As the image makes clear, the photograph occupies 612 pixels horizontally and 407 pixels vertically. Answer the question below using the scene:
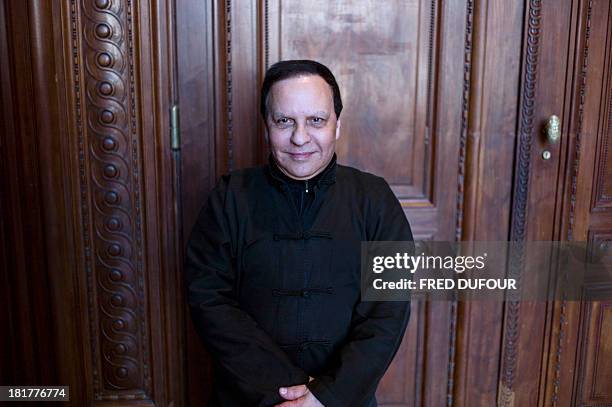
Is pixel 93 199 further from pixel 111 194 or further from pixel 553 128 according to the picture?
pixel 553 128

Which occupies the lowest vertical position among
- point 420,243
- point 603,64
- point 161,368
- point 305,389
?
point 161,368

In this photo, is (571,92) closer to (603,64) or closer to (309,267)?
(603,64)

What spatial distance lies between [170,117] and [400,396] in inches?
44.7

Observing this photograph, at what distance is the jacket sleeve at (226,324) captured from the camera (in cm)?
118

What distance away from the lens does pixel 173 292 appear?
5.40 ft

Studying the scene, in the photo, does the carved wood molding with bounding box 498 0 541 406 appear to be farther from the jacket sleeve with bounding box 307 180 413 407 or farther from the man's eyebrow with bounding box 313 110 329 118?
the man's eyebrow with bounding box 313 110 329 118

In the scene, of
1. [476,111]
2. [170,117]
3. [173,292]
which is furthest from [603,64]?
[173,292]

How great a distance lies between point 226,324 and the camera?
1.20m

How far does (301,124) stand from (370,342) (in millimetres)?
489

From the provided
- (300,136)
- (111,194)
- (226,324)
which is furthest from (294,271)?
(111,194)

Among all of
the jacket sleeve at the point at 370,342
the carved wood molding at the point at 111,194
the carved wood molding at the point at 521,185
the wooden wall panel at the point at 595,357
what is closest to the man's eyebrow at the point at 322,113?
the jacket sleeve at the point at 370,342

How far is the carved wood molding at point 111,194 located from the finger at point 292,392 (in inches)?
24.2

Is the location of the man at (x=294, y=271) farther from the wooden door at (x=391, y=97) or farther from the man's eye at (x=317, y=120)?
the wooden door at (x=391, y=97)

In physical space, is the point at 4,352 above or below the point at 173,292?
below
